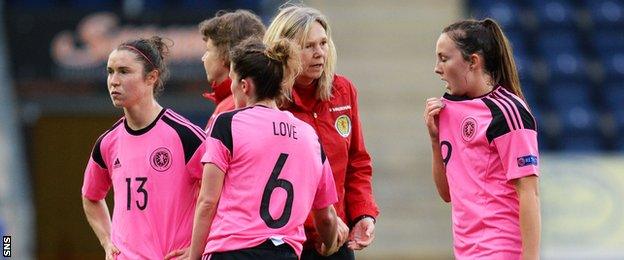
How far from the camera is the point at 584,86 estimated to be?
42.1 feet

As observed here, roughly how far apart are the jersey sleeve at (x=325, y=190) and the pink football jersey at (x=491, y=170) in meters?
0.44

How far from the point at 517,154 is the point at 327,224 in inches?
29.9

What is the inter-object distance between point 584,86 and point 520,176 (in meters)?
8.78

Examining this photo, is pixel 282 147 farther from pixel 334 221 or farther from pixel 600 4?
pixel 600 4

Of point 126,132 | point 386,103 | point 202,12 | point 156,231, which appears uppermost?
point 202,12

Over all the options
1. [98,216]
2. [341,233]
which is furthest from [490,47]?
[98,216]

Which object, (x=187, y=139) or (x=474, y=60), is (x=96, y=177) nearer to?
(x=187, y=139)

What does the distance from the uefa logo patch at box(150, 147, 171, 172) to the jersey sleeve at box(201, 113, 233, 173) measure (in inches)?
14.1

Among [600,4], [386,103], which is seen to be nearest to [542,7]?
[600,4]

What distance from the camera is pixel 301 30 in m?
4.78

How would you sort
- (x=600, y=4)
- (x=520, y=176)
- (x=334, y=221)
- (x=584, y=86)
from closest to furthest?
(x=520, y=176), (x=334, y=221), (x=584, y=86), (x=600, y=4)

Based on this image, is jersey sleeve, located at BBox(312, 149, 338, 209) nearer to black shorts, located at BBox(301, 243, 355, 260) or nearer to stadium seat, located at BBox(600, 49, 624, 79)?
black shorts, located at BBox(301, 243, 355, 260)

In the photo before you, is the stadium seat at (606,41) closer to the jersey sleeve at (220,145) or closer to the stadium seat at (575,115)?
the stadium seat at (575,115)

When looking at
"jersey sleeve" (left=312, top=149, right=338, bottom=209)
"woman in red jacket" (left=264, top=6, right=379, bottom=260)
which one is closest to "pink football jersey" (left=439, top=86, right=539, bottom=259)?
"jersey sleeve" (left=312, top=149, right=338, bottom=209)
